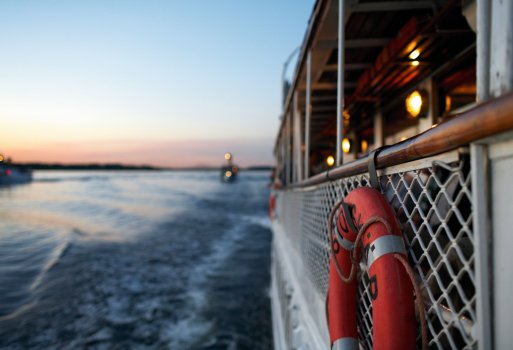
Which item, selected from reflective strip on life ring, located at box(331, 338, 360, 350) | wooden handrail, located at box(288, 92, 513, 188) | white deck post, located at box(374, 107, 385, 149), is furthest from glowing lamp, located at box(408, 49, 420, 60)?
reflective strip on life ring, located at box(331, 338, 360, 350)

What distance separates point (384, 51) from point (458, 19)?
0.97 meters

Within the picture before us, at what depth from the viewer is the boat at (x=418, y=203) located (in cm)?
94

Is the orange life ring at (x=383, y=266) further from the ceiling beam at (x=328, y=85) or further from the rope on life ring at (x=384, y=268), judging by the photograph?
the ceiling beam at (x=328, y=85)

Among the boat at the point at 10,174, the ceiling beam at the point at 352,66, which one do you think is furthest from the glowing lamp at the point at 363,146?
the boat at the point at 10,174

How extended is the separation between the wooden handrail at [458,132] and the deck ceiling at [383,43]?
194cm

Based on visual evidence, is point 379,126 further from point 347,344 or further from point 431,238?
point 431,238

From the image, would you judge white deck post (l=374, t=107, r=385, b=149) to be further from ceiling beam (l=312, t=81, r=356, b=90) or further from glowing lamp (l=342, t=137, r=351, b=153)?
glowing lamp (l=342, t=137, r=351, b=153)

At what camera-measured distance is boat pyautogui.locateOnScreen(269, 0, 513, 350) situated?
37.2 inches

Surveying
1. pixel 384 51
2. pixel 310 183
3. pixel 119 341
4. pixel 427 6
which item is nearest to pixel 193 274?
pixel 119 341

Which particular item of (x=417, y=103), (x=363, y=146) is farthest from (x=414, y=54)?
(x=363, y=146)

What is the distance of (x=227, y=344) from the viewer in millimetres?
5887

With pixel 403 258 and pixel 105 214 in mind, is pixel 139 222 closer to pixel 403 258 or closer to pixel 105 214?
pixel 105 214

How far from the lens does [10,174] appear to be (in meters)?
49.9

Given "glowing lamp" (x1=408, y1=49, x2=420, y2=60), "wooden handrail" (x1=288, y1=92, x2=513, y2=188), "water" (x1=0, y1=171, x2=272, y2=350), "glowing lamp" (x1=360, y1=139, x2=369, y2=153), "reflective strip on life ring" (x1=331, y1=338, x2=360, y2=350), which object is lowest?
"water" (x1=0, y1=171, x2=272, y2=350)
